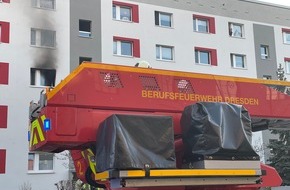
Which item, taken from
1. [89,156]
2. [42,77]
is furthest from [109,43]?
[89,156]

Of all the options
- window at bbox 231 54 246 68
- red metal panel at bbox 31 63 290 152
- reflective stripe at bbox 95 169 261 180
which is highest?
window at bbox 231 54 246 68

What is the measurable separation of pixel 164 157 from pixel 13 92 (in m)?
19.7

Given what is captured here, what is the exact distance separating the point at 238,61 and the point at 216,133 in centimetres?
2699

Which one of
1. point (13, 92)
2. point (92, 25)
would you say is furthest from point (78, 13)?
point (13, 92)

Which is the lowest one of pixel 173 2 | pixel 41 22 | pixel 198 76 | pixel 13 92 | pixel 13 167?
pixel 13 167

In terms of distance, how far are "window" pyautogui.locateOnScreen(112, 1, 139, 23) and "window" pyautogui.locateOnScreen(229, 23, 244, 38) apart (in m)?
7.59

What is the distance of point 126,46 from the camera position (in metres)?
27.2

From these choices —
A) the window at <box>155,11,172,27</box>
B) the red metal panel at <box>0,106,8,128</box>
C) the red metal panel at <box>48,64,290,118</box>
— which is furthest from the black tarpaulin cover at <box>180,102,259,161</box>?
the window at <box>155,11,172,27</box>

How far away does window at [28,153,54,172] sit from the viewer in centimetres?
2317

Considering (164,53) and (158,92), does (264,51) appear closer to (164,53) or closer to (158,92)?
(164,53)

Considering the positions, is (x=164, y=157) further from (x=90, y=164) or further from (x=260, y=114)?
(x=260, y=114)

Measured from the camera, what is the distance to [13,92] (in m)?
23.3

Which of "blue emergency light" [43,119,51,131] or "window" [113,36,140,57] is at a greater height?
"window" [113,36,140,57]

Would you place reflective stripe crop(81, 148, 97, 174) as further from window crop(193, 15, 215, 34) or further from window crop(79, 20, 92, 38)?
window crop(193, 15, 215, 34)
